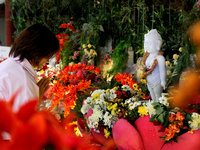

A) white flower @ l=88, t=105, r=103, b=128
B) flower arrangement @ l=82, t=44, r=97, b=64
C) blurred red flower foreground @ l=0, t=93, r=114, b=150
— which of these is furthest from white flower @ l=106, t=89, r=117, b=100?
flower arrangement @ l=82, t=44, r=97, b=64

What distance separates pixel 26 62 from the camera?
3.31 ft

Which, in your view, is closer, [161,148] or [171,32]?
[161,148]

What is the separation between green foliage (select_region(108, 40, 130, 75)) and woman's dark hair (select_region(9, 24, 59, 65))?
308cm

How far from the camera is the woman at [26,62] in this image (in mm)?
911

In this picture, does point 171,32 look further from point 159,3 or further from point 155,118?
point 155,118

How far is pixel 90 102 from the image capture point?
167cm

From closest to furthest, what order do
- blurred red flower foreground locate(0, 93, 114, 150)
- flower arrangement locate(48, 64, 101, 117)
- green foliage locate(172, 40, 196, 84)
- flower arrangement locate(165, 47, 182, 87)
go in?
blurred red flower foreground locate(0, 93, 114, 150)
flower arrangement locate(48, 64, 101, 117)
green foliage locate(172, 40, 196, 84)
flower arrangement locate(165, 47, 182, 87)

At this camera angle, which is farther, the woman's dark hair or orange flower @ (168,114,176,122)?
orange flower @ (168,114,176,122)

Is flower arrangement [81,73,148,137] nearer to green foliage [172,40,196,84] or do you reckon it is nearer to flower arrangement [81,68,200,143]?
flower arrangement [81,68,200,143]

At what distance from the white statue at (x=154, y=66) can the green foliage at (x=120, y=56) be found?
1.64 meters

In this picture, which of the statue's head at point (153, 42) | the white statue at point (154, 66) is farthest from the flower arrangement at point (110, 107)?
the statue's head at point (153, 42)

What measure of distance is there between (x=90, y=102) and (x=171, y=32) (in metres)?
2.67

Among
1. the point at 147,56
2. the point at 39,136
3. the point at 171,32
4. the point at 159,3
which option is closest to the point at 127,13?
the point at 159,3

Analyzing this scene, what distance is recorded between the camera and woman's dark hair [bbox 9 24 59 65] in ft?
3.33
